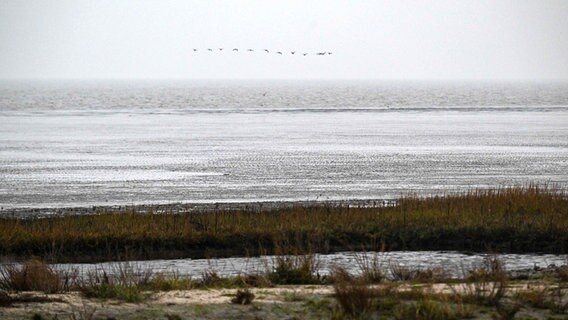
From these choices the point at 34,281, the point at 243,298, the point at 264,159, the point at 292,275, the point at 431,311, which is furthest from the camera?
the point at 264,159

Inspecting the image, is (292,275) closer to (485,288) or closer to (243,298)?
(243,298)

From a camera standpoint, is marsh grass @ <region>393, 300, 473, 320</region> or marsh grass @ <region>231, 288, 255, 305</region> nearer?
marsh grass @ <region>393, 300, 473, 320</region>

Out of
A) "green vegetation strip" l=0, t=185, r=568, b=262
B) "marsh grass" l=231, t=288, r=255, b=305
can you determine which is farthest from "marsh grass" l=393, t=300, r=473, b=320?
"green vegetation strip" l=0, t=185, r=568, b=262

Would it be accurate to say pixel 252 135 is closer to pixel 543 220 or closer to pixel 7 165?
pixel 7 165

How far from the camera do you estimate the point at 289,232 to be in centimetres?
2472

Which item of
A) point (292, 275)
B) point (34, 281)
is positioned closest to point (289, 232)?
point (292, 275)

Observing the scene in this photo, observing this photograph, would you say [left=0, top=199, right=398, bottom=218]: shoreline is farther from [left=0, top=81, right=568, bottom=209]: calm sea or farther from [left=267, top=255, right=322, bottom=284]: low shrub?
[left=267, top=255, right=322, bottom=284]: low shrub

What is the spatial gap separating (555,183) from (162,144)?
33.6 metres

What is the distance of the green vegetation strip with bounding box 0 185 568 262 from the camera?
947 inches

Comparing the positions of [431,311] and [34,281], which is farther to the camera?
[34,281]

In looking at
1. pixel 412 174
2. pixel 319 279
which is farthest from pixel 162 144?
pixel 319 279

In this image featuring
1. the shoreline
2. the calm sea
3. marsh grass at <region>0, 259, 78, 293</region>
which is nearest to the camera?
marsh grass at <region>0, 259, 78, 293</region>

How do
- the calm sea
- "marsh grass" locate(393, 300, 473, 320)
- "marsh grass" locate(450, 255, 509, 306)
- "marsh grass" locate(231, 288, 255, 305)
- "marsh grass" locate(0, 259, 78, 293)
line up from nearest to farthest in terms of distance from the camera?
1. "marsh grass" locate(393, 300, 473, 320)
2. "marsh grass" locate(450, 255, 509, 306)
3. "marsh grass" locate(231, 288, 255, 305)
4. "marsh grass" locate(0, 259, 78, 293)
5. the calm sea

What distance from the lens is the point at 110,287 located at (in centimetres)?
1559
